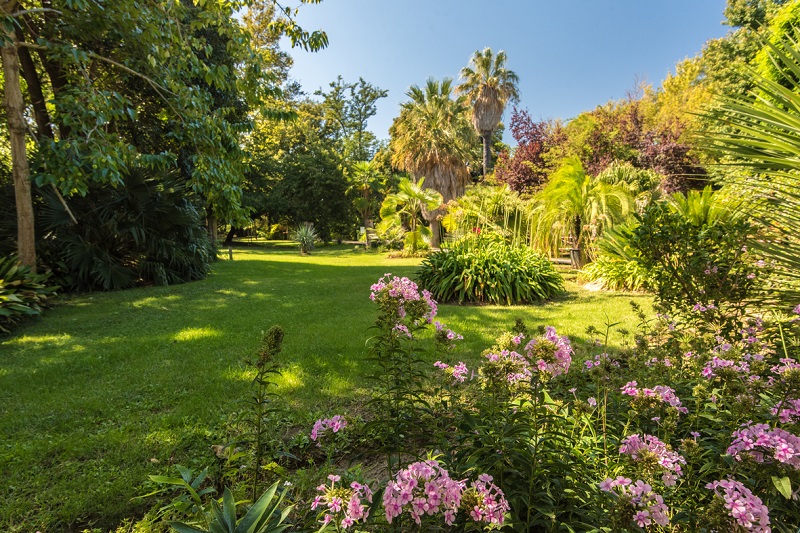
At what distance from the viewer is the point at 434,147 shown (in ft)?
60.7

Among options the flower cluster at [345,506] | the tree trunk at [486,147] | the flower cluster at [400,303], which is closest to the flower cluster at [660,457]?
the flower cluster at [345,506]

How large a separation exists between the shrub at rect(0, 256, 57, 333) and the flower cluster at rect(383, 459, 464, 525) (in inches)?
240

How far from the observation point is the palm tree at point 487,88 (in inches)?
1073

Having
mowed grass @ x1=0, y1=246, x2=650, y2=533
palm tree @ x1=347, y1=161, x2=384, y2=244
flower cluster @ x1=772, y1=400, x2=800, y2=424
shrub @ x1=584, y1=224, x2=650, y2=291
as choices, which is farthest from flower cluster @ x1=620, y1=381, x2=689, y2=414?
palm tree @ x1=347, y1=161, x2=384, y2=244

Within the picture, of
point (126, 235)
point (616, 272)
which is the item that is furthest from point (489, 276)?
point (126, 235)

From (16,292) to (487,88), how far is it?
1143 inches

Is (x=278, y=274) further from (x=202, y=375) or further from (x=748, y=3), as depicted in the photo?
(x=748, y=3)

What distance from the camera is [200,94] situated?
15.7 ft

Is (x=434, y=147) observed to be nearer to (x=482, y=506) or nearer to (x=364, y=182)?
(x=364, y=182)

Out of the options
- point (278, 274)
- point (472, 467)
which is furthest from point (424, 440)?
point (278, 274)

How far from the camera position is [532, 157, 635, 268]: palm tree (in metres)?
8.68

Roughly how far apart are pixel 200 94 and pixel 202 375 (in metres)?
3.60

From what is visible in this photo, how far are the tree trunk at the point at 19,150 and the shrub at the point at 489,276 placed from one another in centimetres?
622

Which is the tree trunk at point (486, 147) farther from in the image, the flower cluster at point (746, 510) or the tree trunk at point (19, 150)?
the flower cluster at point (746, 510)
